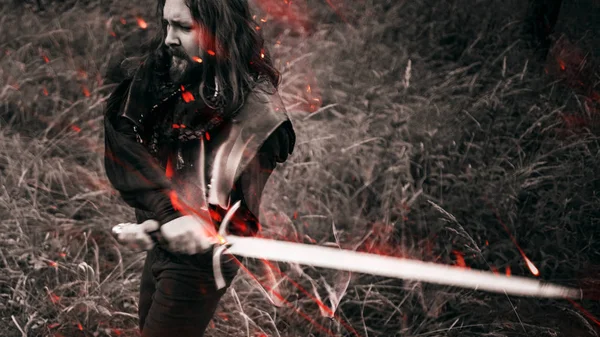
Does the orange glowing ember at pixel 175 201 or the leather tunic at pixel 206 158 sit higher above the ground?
the leather tunic at pixel 206 158

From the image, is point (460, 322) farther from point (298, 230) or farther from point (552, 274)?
point (298, 230)

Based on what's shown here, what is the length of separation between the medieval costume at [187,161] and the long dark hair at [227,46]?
0.10 ft

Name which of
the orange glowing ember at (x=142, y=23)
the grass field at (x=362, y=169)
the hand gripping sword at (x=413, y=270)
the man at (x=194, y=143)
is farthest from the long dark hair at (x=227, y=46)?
the orange glowing ember at (x=142, y=23)

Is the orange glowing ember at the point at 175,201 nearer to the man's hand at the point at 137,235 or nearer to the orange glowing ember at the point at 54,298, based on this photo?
the man's hand at the point at 137,235

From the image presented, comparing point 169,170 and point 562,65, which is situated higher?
point 169,170

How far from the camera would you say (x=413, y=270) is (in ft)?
8.26

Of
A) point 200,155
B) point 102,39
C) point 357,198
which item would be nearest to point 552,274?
point 357,198

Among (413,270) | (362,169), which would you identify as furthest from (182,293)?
(362,169)

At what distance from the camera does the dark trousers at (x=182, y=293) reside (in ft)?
4.69

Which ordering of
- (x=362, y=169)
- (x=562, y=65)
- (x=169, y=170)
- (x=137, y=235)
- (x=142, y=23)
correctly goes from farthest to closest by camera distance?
(x=142, y=23)
(x=562, y=65)
(x=362, y=169)
(x=169, y=170)
(x=137, y=235)

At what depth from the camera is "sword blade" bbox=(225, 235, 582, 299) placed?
97.1 inches

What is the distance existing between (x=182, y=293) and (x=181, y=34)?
0.65 meters

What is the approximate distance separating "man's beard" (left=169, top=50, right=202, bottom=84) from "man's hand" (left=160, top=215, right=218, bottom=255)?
1.15 feet

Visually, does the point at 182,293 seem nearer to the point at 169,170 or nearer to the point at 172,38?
the point at 169,170
